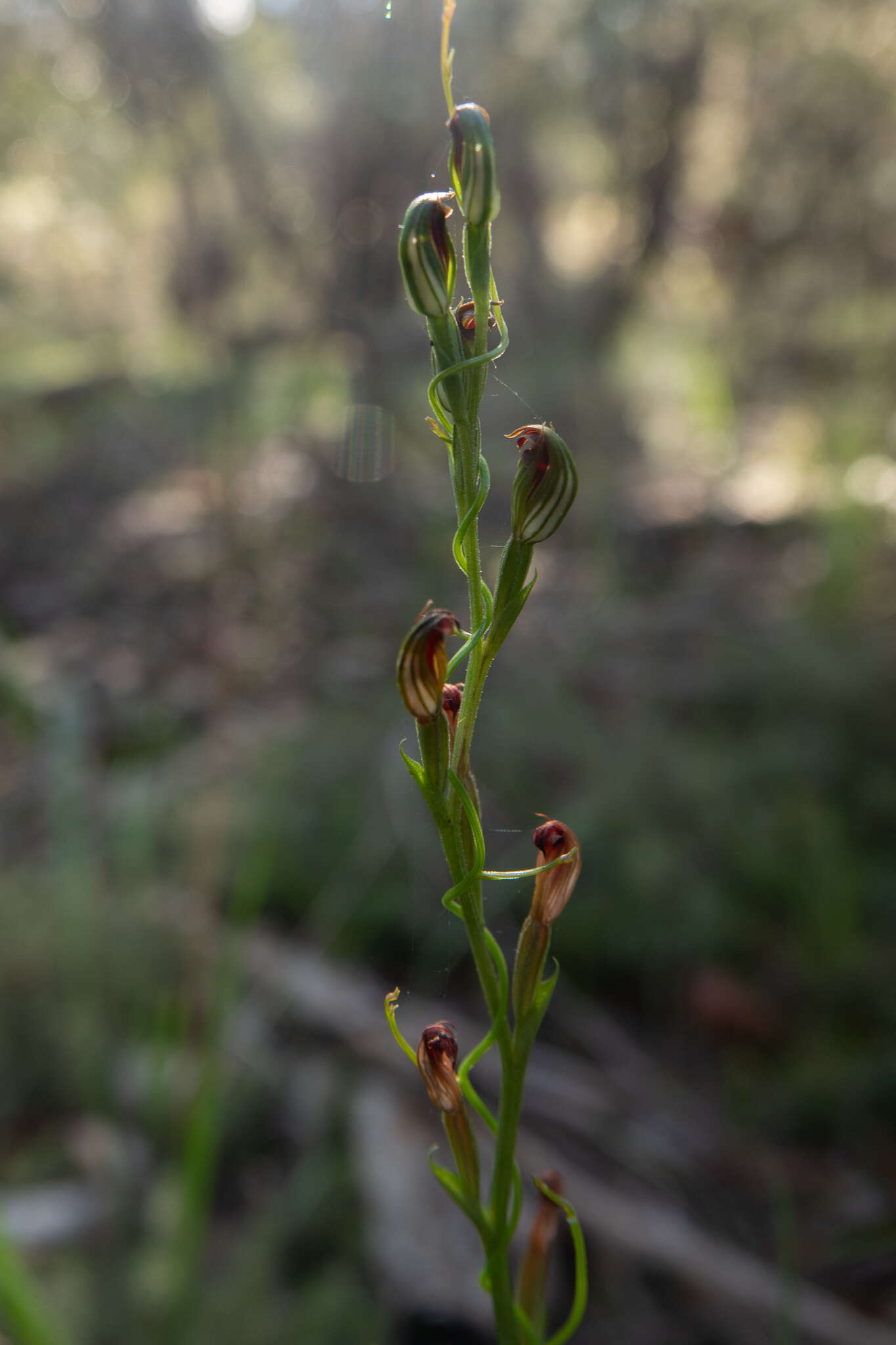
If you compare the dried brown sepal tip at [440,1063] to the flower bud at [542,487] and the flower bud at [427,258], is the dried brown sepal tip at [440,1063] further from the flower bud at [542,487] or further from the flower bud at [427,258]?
the flower bud at [427,258]

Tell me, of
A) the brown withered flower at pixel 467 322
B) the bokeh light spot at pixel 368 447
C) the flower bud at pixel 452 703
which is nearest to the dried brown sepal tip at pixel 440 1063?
the flower bud at pixel 452 703

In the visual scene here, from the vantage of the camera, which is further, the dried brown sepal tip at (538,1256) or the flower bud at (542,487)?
the dried brown sepal tip at (538,1256)

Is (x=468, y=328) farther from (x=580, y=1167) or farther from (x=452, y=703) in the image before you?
(x=580, y=1167)

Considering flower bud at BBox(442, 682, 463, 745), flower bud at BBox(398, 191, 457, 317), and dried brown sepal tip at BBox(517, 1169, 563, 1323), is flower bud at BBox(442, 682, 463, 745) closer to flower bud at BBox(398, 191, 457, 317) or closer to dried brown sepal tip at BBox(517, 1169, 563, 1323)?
flower bud at BBox(398, 191, 457, 317)

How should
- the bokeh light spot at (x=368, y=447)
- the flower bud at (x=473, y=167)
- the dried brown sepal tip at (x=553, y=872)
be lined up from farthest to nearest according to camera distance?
the bokeh light spot at (x=368, y=447)
the dried brown sepal tip at (x=553, y=872)
the flower bud at (x=473, y=167)

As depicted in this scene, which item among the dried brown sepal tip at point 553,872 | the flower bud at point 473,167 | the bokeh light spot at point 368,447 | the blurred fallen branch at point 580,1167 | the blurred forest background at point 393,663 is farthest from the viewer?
the bokeh light spot at point 368,447

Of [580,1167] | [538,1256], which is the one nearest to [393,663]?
[580,1167]
